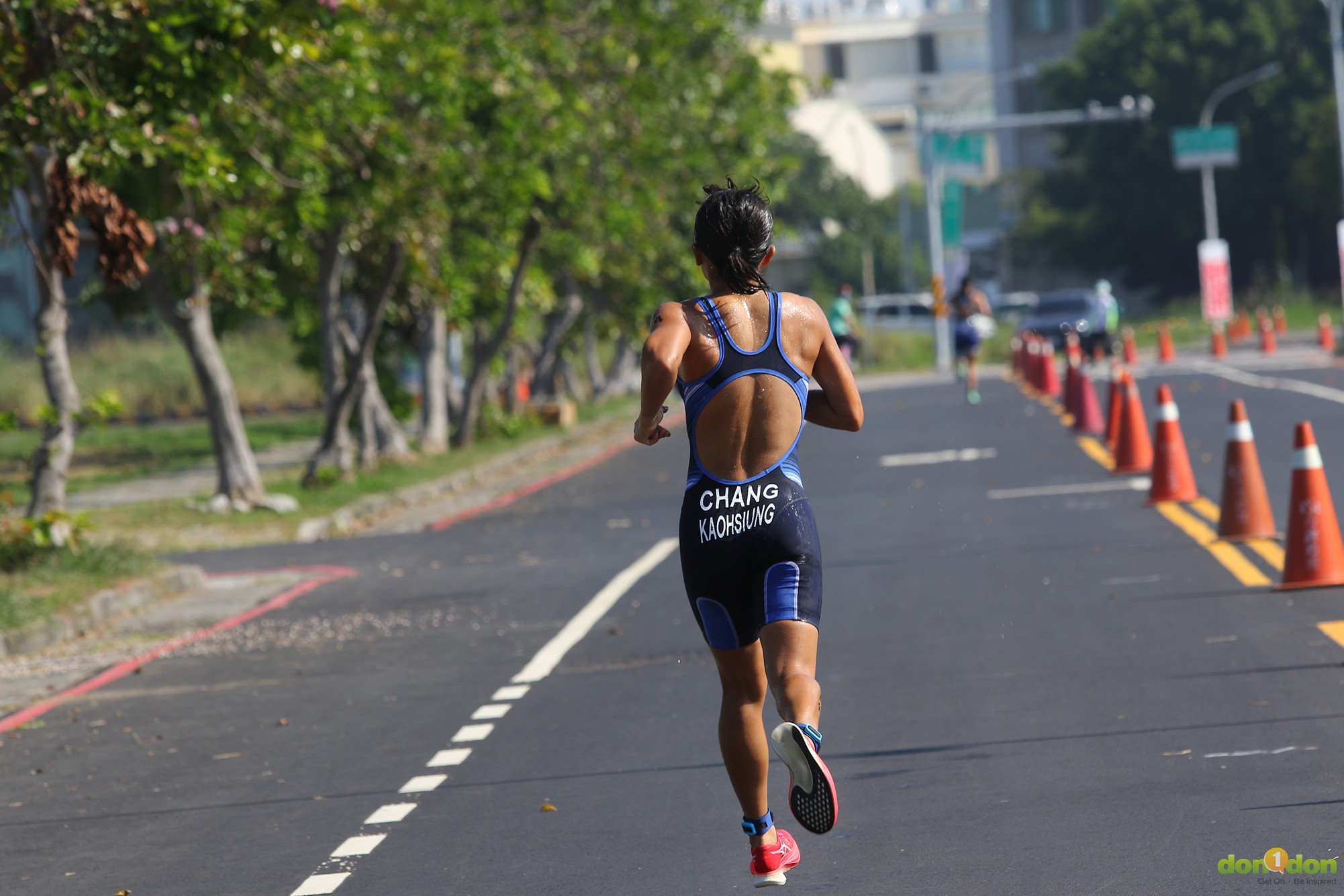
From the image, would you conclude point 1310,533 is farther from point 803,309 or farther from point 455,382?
point 455,382

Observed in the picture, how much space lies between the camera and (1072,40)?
92.2 metres

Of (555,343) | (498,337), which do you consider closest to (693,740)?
(498,337)

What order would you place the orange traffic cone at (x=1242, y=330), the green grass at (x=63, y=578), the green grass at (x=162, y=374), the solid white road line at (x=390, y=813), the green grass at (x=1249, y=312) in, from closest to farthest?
the solid white road line at (x=390, y=813) < the green grass at (x=63, y=578) < the green grass at (x=162, y=374) < the orange traffic cone at (x=1242, y=330) < the green grass at (x=1249, y=312)

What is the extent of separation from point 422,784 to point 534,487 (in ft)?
53.0

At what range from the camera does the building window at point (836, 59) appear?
129 meters

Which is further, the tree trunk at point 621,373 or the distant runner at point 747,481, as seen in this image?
the tree trunk at point 621,373

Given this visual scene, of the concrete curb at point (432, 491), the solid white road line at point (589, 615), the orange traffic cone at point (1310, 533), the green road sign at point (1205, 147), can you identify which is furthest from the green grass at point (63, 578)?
the green road sign at point (1205, 147)

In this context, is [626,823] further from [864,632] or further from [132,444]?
[132,444]

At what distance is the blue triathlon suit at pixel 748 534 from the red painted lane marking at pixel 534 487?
10.8 metres

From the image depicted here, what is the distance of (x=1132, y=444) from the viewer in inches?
713

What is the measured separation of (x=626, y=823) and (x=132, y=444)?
32.6 metres

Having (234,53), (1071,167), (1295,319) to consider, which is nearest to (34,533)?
(234,53)

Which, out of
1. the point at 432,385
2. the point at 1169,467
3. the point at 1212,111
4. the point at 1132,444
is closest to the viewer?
the point at 1169,467

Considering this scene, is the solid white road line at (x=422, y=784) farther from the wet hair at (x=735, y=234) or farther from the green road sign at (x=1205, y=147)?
the green road sign at (x=1205, y=147)
